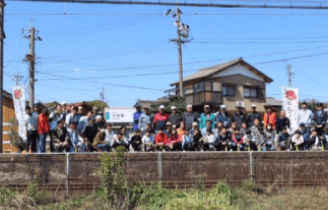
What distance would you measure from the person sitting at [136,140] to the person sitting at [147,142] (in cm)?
18

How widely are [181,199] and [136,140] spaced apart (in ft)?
13.3

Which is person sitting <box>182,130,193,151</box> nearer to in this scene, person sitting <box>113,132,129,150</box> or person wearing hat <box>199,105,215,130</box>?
person wearing hat <box>199,105,215,130</box>

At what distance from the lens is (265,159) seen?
443 inches

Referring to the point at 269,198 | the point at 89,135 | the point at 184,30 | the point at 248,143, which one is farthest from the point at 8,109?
the point at 269,198

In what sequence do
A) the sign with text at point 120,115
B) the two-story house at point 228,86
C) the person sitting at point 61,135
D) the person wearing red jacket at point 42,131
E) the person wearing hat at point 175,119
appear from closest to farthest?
the person wearing red jacket at point 42,131 → the person sitting at point 61,135 → the person wearing hat at point 175,119 → the two-story house at point 228,86 → the sign with text at point 120,115

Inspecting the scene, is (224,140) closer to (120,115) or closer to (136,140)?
(136,140)

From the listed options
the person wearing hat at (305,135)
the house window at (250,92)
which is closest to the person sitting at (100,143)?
the person wearing hat at (305,135)

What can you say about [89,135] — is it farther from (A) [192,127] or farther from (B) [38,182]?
(A) [192,127]

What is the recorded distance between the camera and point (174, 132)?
1312 centimetres

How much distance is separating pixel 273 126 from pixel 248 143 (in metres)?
1.50

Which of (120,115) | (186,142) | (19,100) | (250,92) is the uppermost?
(250,92)

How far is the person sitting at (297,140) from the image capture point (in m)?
13.5

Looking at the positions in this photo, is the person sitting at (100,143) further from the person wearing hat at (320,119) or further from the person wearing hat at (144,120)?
the person wearing hat at (320,119)

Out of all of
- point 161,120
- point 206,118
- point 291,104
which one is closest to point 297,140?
point 291,104
